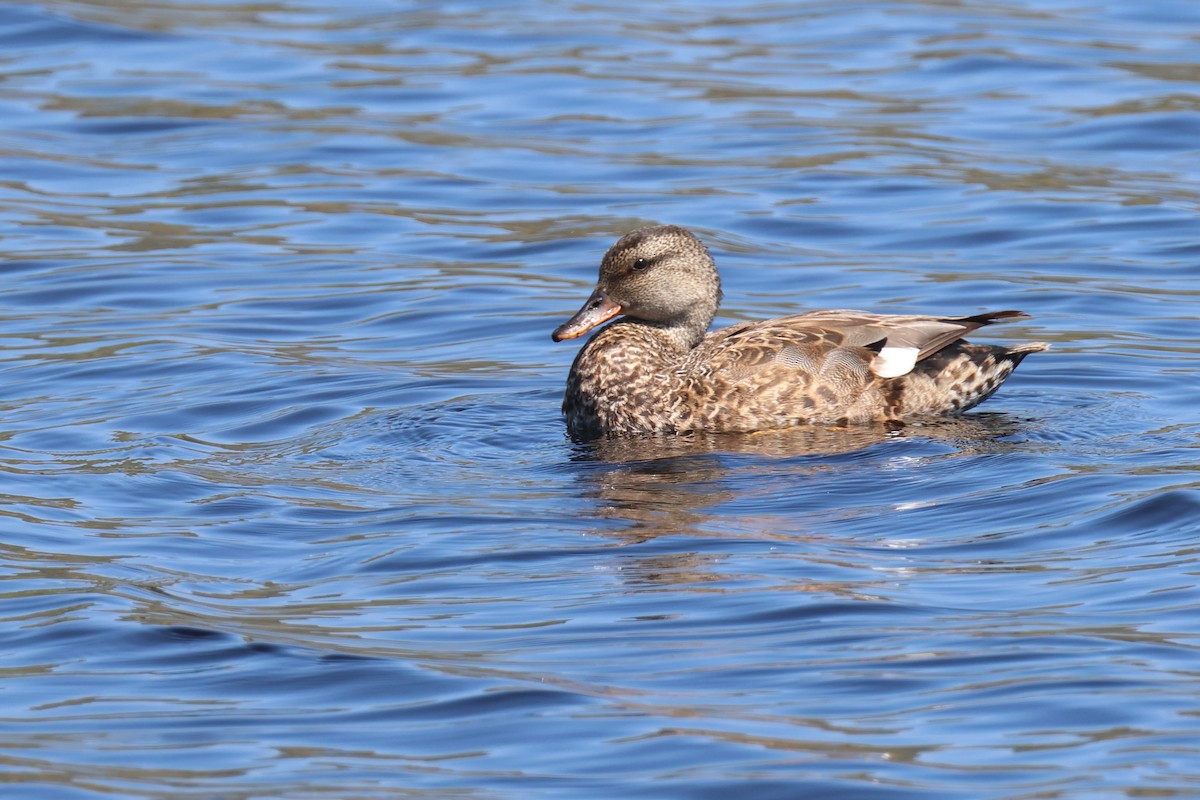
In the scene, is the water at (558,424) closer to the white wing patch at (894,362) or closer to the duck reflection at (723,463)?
the duck reflection at (723,463)

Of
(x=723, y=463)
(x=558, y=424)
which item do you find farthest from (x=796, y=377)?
(x=558, y=424)

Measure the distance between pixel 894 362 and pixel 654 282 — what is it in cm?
123

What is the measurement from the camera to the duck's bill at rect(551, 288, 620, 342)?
10016mm

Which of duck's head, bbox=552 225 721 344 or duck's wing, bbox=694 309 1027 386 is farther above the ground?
duck's head, bbox=552 225 721 344

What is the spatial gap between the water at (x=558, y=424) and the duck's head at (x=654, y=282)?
598 millimetres

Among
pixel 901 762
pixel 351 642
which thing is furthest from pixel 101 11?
pixel 901 762

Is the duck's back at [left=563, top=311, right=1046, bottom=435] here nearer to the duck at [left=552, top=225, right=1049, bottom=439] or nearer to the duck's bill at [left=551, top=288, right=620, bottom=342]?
the duck at [left=552, top=225, right=1049, bottom=439]

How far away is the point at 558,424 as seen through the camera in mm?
10023

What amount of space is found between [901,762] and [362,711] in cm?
157

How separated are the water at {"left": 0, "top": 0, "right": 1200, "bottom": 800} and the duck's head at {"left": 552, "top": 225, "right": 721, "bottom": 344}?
60 cm

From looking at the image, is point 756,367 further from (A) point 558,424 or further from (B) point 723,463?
(A) point 558,424

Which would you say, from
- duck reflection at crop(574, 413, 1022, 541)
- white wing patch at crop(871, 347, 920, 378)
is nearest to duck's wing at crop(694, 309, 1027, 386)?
white wing patch at crop(871, 347, 920, 378)

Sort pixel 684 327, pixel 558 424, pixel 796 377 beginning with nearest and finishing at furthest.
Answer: pixel 796 377, pixel 558 424, pixel 684 327

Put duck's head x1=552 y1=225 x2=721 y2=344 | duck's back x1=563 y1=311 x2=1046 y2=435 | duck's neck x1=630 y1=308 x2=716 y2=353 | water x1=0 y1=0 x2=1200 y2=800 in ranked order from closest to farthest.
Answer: water x1=0 y1=0 x2=1200 y2=800 < duck's back x1=563 y1=311 x2=1046 y2=435 < duck's head x1=552 y1=225 x2=721 y2=344 < duck's neck x1=630 y1=308 x2=716 y2=353
